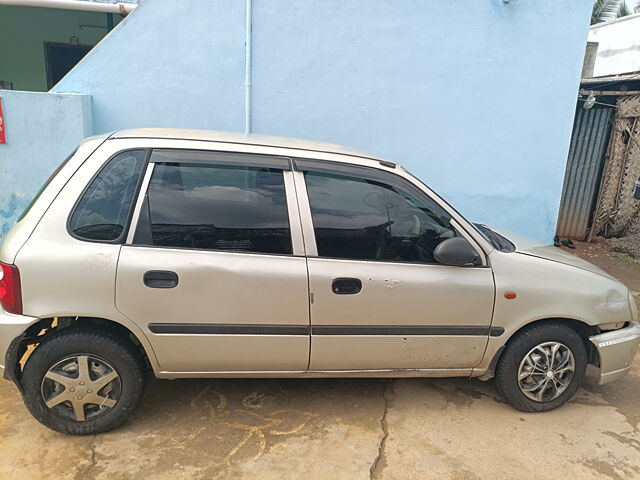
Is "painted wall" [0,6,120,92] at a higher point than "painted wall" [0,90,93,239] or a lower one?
higher

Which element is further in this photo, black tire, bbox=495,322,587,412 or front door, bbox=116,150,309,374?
black tire, bbox=495,322,587,412

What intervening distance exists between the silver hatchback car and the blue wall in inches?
102

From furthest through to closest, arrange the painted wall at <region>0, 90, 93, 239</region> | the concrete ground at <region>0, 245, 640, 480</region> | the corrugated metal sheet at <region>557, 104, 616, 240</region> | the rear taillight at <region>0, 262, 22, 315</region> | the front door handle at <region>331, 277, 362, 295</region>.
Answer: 1. the corrugated metal sheet at <region>557, 104, 616, 240</region>
2. the painted wall at <region>0, 90, 93, 239</region>
3. the front door handle at <region>331, 277, 362, 295</region>
4. the concrete ground at <region>0, 245, 640, 480</region>
5. the rear taillight at <region>0, 262, 22, 315</region>

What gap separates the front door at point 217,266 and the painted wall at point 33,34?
248 inches

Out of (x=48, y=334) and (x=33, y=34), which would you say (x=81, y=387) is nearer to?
(x=48, y=334)

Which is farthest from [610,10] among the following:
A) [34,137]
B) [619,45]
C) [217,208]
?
[217,208]

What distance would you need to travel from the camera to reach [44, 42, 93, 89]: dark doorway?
26.0 feet

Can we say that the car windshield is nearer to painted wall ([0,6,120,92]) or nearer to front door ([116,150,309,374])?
front door ([116,150,309,374])

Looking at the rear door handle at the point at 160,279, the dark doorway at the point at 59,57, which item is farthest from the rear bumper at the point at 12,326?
the dark doorway at the point at 59,57

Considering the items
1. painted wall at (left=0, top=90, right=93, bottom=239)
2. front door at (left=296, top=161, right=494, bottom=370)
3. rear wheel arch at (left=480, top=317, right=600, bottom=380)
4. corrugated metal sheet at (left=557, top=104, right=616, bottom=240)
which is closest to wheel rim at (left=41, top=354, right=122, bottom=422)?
front door at (left=296, top=161, right=494, bottom=370)

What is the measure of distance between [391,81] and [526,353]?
3.71 meters

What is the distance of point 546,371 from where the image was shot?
128 inches

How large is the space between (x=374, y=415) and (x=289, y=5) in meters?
4.49

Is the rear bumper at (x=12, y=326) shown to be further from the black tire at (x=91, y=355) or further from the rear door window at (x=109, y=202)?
the rear door window at (x=109, y=202)
